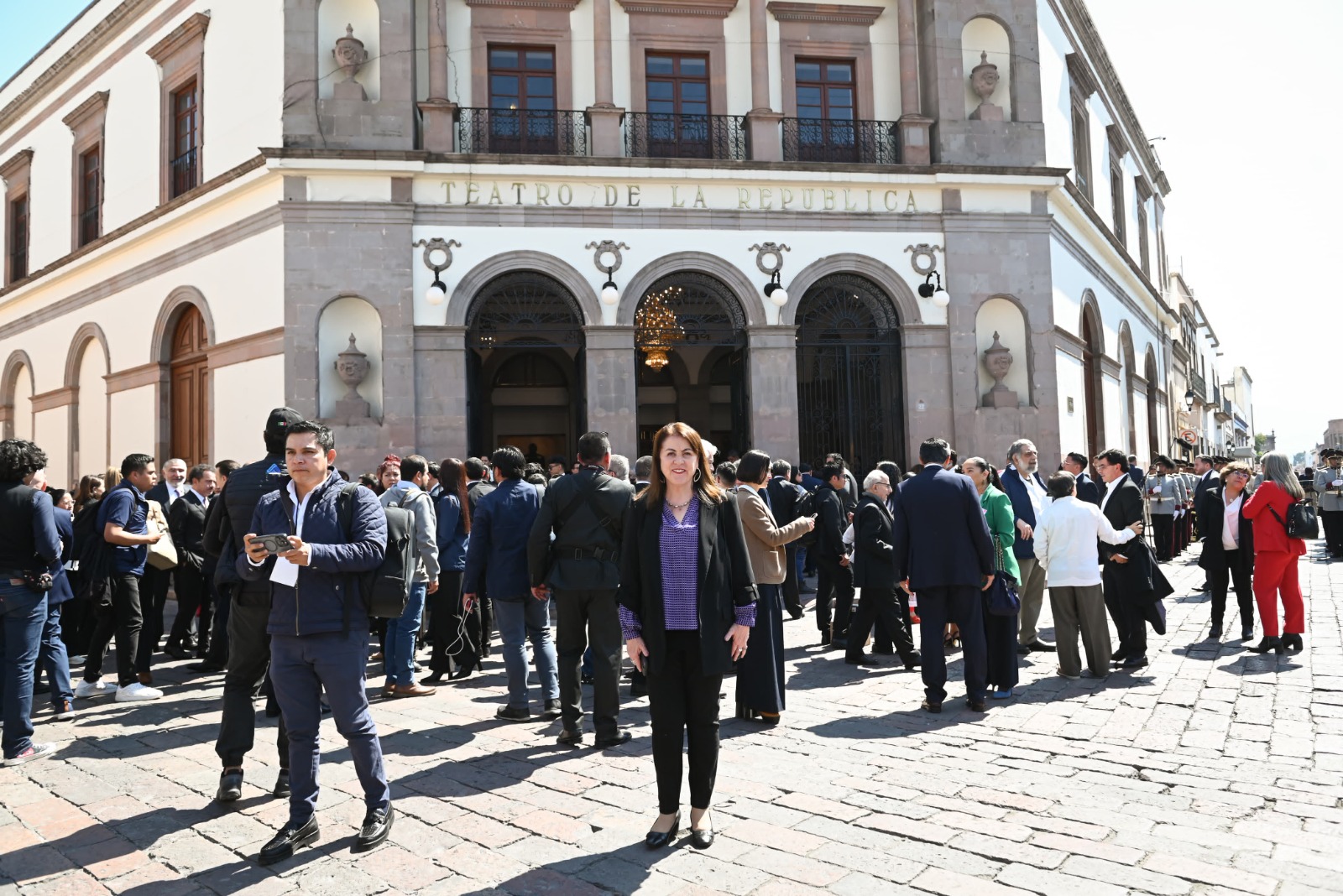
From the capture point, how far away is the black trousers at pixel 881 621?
816 centimetres

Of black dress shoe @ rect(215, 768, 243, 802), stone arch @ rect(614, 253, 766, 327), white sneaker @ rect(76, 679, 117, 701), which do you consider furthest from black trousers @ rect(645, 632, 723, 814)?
stone arch @ rect(614, 253, 766, 327)

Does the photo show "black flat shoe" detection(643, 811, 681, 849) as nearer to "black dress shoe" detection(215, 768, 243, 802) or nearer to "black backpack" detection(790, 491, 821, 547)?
"black dress shoe" detection(215, 768, 243, 802)

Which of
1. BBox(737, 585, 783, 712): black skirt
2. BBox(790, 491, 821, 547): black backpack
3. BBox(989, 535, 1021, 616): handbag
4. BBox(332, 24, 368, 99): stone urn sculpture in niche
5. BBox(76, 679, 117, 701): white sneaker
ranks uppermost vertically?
BBox(332, 24, 368, 99): stone urn sculpture in niche

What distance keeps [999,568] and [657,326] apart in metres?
10.7

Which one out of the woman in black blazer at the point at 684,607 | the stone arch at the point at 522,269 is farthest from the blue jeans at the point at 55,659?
the stone arch at the point at 522,269

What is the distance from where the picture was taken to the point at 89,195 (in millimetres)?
21797

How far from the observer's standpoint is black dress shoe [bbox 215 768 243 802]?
4871 mm

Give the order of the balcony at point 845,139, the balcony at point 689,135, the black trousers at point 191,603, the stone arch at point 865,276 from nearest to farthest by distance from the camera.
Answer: the black trousers at point 191,603 < the stone arch at point 865,276 < the balcony at point 689,135 < the balcony at point 845,139

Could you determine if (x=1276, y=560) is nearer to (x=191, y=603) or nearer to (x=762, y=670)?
(x=762, y=670)

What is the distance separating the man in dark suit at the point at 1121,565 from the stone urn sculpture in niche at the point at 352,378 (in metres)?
11.0

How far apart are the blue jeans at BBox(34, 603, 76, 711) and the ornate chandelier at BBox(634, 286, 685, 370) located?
1061cm

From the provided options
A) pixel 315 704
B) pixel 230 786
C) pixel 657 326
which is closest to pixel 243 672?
pixel 230 786

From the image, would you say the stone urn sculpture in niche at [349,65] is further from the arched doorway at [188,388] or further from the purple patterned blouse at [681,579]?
the purple patterned blouse at [681,579]

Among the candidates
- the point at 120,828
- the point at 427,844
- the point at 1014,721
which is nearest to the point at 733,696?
the point at 1014,721
